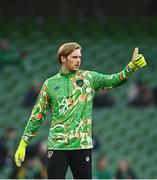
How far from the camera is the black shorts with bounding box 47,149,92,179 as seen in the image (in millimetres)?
5613

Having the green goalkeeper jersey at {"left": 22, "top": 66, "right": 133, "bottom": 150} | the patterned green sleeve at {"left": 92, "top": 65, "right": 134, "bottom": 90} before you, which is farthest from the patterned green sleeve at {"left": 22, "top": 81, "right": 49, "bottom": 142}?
the patterned green sleeve at {"left": 92, "top": 65, "right": 134, "bottom": 90}

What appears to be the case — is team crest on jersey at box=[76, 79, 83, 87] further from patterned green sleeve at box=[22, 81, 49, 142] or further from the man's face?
patterned green sleeve at box=[22, 81, 49, 142]

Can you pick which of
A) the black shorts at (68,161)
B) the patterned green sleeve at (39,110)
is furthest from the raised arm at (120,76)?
the black shorts at (68,161)

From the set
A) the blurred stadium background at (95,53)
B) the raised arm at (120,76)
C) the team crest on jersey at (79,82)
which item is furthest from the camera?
the blurred stadium background at (95,53)

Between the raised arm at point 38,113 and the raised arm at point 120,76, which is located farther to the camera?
the raised arm at point 38,113

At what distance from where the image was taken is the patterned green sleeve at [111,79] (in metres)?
5.60

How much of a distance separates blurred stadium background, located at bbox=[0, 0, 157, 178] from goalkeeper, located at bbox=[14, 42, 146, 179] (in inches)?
260

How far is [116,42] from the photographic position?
14.5m

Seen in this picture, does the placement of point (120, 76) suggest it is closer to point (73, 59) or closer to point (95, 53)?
point (73, 59)

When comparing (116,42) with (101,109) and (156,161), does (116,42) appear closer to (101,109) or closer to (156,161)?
(101,109)

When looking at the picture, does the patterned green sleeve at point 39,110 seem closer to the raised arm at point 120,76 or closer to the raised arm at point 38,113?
the raised arm at point 38,113

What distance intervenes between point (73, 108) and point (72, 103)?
0.14 ft

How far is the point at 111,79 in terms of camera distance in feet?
18.5

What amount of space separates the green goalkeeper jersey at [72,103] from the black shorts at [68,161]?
41mm
